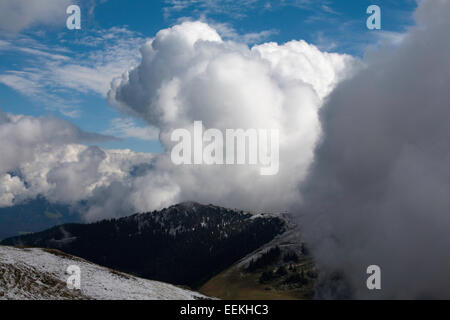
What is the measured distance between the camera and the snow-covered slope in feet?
269

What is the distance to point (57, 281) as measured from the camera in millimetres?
89375

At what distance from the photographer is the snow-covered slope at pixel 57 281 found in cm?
8194

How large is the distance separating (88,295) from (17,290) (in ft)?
47.6
